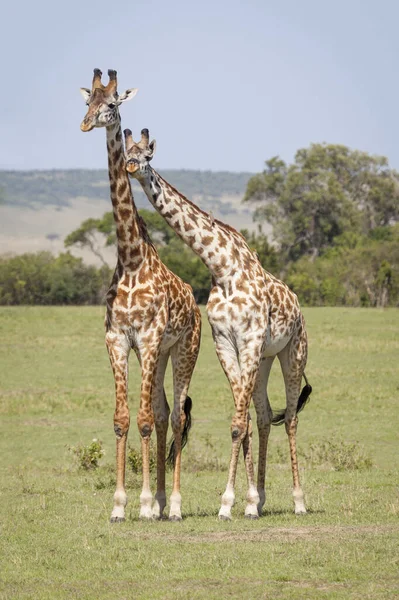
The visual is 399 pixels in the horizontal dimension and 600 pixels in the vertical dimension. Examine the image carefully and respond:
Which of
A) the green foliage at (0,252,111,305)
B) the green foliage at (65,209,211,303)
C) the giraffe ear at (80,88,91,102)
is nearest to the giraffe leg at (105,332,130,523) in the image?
the giraffe ear at (80,88,91,102)

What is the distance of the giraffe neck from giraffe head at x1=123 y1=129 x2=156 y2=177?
15 cm

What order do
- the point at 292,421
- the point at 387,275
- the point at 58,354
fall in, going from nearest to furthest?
the point at 292,421 < the point at 58,354 < the point at 387,275

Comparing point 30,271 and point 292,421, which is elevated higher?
point 292,421

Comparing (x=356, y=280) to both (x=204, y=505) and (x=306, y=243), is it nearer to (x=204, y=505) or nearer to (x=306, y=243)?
(x=306, y=243)

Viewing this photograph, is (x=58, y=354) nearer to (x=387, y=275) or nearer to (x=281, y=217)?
(x=387, y=275)

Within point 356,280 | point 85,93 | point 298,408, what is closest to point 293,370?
point 298,408

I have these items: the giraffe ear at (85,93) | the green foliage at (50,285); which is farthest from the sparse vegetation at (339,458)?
the green foliage at (50,285)

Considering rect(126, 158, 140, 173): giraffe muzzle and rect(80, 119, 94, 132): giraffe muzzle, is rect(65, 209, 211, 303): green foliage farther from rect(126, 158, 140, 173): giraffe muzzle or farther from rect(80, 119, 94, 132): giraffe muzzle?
rect(80, 119, 94, 132): giraffe muzzle

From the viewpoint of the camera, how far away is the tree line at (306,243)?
5559 cm

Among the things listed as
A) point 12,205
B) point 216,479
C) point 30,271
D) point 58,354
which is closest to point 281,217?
point 30,271

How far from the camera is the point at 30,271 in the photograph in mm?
59875

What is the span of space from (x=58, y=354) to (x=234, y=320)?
67.6 ft

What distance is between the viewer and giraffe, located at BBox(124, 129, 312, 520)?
9.64 meters

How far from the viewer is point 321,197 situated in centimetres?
8375
